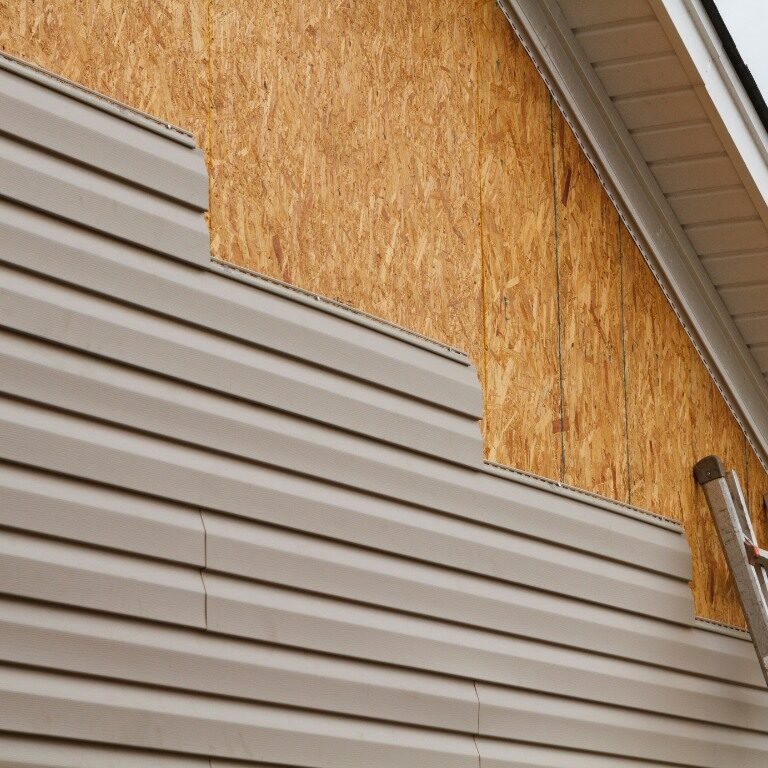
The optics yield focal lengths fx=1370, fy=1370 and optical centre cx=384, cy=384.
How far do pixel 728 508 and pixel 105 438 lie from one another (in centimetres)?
355

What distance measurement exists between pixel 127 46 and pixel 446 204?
1.60 metres

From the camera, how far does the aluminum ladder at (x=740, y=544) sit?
622 cm

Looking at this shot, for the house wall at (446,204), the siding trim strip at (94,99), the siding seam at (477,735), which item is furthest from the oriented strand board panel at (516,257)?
the siding trim strip at (94,99)

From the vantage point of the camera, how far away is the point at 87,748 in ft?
12.0

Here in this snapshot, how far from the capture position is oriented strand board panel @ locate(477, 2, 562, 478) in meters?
5.55

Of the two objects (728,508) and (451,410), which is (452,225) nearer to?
(451,410)

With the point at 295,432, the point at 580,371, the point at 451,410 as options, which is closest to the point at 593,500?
the point at 580,371

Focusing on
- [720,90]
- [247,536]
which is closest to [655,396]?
[720,90]

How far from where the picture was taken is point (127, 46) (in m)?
4.29

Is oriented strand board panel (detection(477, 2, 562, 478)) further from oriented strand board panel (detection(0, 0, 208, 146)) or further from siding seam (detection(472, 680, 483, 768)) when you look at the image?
oriented strand board panel (detection(0, 0, 208, 146))

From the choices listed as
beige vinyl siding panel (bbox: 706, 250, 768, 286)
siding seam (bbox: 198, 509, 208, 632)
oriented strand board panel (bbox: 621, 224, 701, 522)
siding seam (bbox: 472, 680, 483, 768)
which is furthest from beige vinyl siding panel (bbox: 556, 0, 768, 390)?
siding seam (bbox: 198, 509, 208, 632)

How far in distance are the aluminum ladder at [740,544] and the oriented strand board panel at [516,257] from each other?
1.16 meters

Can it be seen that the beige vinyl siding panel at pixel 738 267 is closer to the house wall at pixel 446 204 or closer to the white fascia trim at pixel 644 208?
the white fascia trim at pixel 644 208

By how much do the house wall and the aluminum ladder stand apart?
96 mm
